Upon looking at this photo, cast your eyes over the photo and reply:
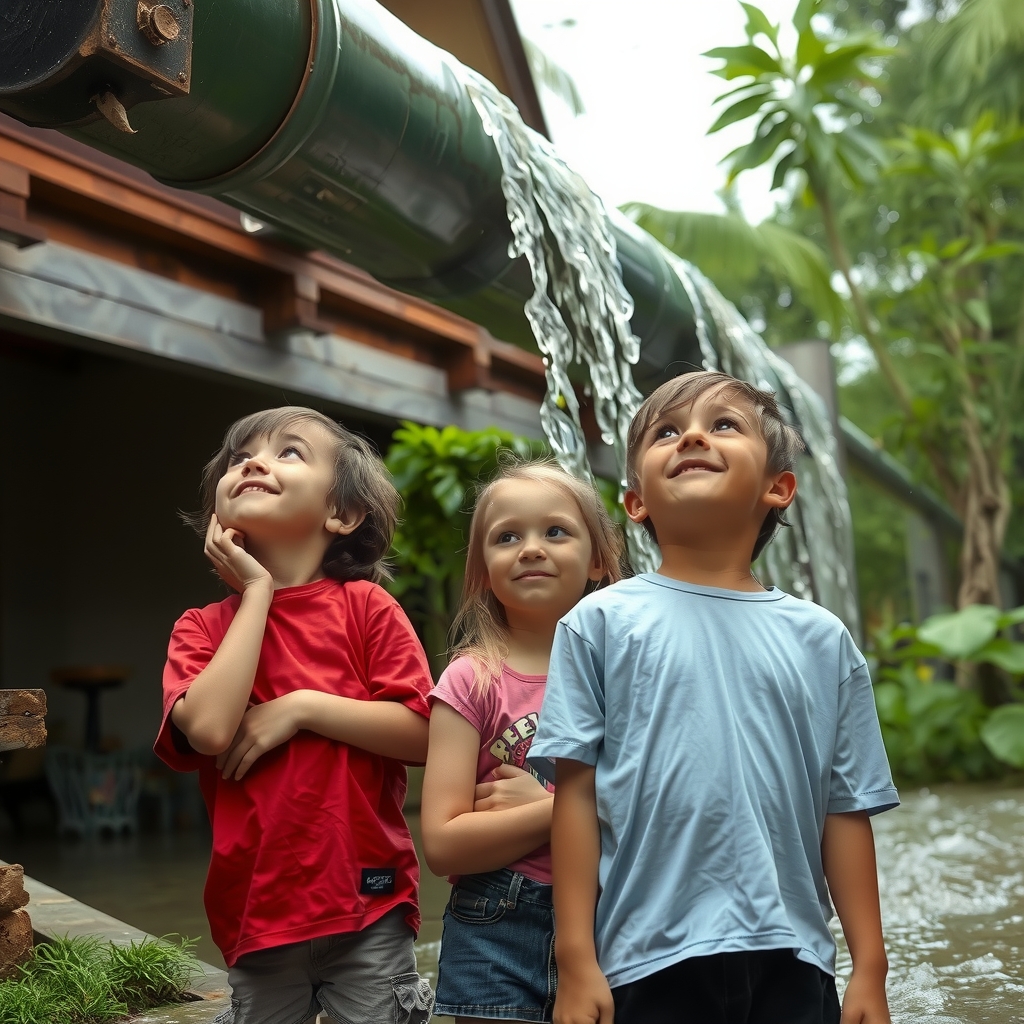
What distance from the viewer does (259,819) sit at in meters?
1.64

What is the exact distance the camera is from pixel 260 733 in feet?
5.34

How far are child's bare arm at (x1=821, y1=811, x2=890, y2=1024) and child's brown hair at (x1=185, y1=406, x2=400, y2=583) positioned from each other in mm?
815

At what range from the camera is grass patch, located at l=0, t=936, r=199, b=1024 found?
225 centimetres

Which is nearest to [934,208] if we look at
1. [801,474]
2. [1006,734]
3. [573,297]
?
[1006,734]

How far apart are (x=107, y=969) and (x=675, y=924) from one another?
1577 millimetres

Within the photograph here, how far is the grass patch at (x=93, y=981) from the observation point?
225 cm

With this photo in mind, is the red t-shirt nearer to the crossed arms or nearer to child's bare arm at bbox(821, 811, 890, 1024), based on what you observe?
the crossed arms

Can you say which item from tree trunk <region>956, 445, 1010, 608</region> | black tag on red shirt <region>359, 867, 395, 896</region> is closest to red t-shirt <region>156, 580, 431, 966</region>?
black tag on red shirt <region>359, 867, 395, 896</region>

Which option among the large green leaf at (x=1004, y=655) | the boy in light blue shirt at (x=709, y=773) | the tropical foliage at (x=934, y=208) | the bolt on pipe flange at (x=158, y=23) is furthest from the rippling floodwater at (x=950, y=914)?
the tropical foliage at (x=934, y=208)

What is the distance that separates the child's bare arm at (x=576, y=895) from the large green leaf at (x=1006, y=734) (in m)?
7.31

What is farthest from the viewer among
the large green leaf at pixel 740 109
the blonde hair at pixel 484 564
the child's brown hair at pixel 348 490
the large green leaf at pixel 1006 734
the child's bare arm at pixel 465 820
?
the large green leaf at pixel 740 109

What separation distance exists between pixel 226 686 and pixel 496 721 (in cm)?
36

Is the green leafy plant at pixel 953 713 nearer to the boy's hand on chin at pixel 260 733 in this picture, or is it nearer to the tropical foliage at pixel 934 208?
the tropical foliage at pixel 934 208

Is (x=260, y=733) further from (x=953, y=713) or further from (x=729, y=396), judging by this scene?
(x=953, y=713)
